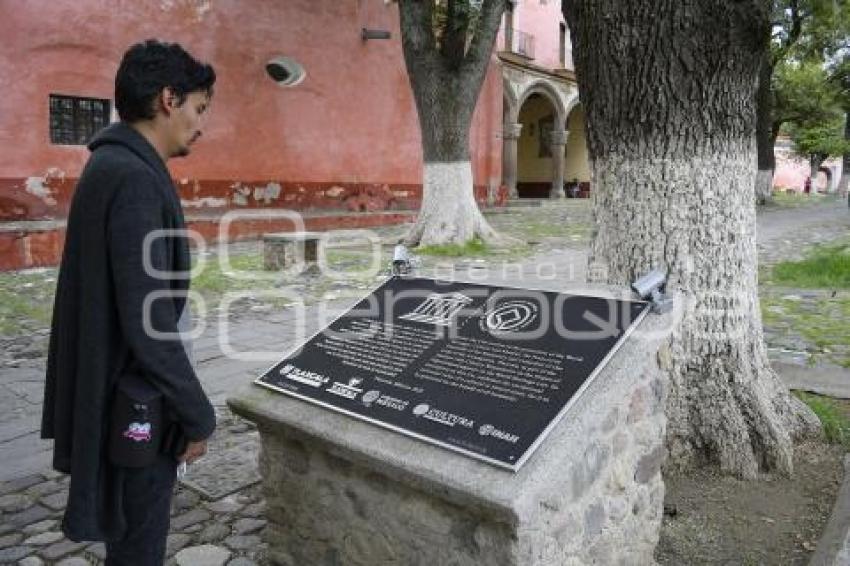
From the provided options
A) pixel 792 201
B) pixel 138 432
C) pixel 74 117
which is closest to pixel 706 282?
pixel 138 432

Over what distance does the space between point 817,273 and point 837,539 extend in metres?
6.64

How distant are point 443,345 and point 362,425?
15.9 inches

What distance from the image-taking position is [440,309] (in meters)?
2.60

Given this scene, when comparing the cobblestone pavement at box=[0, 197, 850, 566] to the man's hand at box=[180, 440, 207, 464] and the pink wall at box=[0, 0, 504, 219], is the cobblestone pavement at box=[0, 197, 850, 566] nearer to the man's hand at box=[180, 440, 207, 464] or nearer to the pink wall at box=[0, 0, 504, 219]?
the man's hand at box=[180, 440, 207, 464]

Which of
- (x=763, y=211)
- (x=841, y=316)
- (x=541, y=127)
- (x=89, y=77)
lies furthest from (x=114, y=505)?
(x=541, y=127)

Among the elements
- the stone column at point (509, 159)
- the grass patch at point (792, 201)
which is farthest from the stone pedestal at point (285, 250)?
the grass patch at point (792, 201)

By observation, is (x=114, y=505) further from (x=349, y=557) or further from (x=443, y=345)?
(x=443, y=345)

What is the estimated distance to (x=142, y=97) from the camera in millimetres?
1786

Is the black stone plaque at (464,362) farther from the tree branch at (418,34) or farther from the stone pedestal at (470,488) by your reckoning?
the tree branch at (418,34)

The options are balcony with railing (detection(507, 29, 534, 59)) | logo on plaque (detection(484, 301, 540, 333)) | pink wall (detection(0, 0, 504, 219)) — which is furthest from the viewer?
balcony with railing (detection(507, 29, 534, 59))

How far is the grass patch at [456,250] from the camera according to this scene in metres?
10.0

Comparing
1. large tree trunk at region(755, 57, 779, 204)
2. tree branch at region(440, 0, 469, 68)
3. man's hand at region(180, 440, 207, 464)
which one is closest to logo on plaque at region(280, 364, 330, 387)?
man's hand at region(180, 440, 207, 464)

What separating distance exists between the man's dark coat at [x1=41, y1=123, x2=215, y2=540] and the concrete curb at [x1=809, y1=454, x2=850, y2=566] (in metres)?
2.03

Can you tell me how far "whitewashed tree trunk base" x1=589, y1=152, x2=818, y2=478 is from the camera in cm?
308
